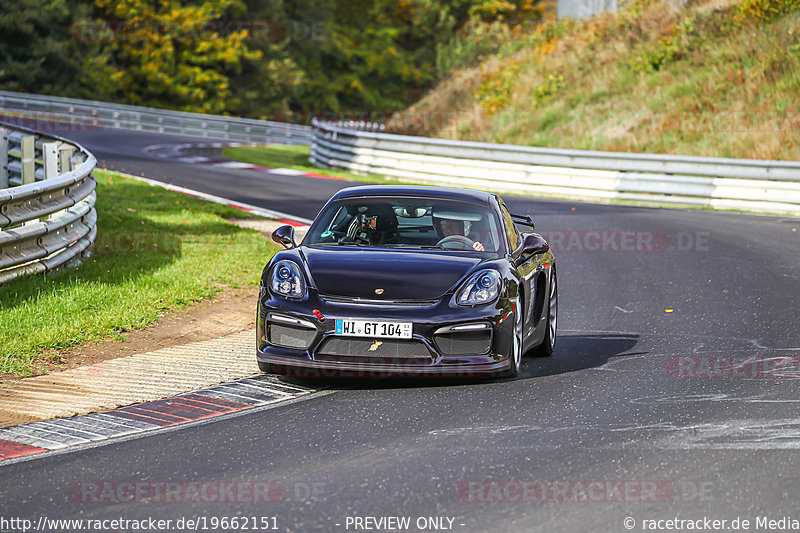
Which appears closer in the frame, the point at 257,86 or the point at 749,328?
the point at 749,328

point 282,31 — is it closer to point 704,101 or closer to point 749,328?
point 704,101

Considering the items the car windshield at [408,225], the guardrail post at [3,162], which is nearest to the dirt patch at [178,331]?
the car windshield at [408,225]

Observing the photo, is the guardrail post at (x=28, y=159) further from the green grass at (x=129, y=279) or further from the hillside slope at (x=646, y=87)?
the hillside slope at (x=646, y=87)

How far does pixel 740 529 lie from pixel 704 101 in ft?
86.8

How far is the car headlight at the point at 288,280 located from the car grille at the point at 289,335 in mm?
233

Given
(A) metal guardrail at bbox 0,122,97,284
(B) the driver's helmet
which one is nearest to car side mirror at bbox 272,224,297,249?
(B) the driver's helmet

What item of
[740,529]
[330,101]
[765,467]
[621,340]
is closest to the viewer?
[740,529]

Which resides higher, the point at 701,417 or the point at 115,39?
the point at 115,39

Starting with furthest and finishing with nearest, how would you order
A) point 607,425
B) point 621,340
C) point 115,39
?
point 115,39 < point 621,340 < point 607,425

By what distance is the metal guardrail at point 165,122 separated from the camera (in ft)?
135

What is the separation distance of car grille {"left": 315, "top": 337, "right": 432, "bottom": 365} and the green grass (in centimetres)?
242

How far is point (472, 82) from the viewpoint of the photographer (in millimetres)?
39250

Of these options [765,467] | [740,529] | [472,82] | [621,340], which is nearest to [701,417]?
[765,467]

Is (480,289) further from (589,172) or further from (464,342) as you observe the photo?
(589,172)
